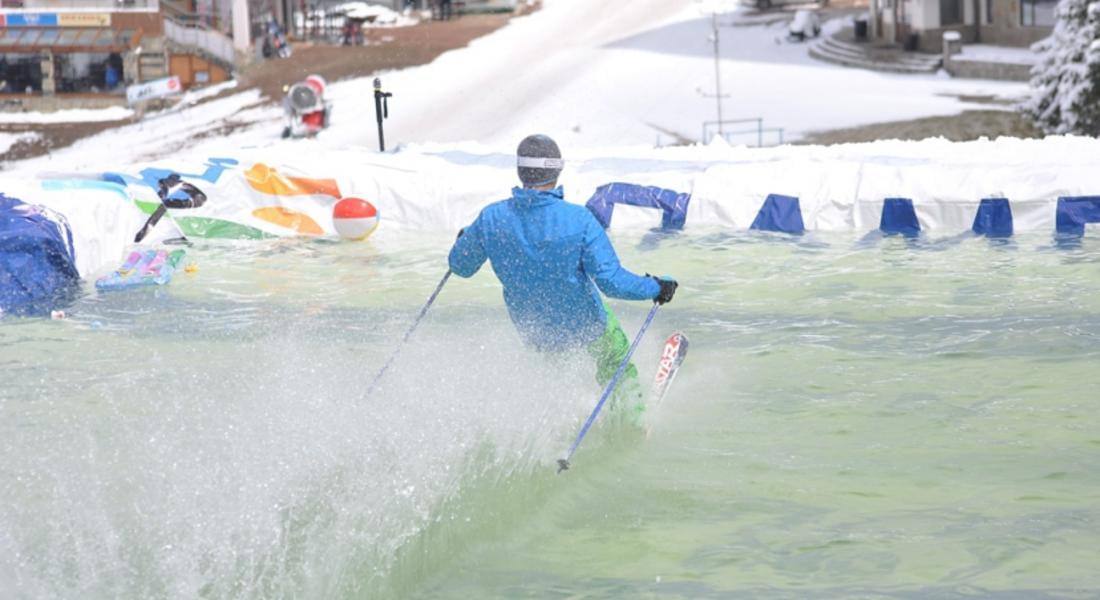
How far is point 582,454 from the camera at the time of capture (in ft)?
26.6

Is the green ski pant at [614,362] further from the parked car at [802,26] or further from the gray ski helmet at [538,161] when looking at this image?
the parked car at [802,26]

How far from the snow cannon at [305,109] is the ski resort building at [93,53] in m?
11.0

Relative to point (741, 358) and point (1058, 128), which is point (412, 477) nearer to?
point (741, 358)

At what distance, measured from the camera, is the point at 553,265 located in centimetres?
799

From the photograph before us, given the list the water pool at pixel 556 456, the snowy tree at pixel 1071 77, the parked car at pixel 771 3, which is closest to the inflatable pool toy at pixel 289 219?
the water pool at pixel 556 456

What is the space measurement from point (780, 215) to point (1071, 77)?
11.0 m

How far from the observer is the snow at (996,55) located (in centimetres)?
3547

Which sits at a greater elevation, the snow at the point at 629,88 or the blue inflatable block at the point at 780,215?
the snow at the point at 629,88

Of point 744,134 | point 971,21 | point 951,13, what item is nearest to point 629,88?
point 744,134

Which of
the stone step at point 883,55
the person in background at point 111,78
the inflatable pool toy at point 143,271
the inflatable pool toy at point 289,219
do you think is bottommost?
the inflatable pool toy at point 143,271

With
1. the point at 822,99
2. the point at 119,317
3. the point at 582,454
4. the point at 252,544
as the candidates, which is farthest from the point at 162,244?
the point at 822,99

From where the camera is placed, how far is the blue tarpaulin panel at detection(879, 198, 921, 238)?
15688 millimetres

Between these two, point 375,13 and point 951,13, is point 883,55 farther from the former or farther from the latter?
point 375,13

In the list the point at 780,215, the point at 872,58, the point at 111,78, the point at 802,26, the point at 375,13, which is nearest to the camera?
the point at 780,215
